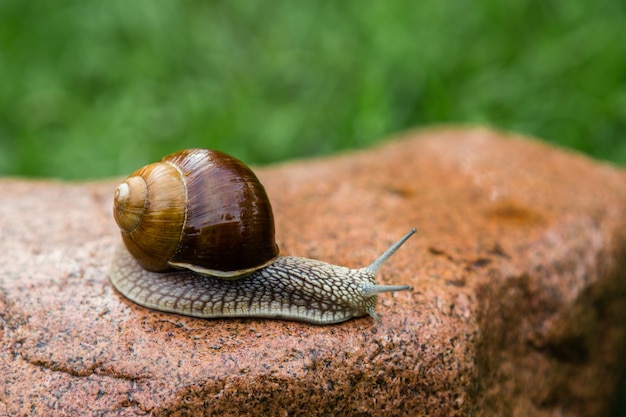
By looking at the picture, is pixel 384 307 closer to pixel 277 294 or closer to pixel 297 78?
pixel 277 294

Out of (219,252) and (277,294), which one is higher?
(219,252)

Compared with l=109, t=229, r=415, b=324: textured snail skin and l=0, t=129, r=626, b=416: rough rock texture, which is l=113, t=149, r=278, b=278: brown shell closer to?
l=109, t=229, r=415, b=324: textured snail skin

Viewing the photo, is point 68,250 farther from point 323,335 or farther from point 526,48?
point 526,48

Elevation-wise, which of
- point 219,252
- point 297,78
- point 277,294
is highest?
point 297,78

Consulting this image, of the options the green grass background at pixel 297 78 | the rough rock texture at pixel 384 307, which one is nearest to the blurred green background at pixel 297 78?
the green grass background at pixel 297 78

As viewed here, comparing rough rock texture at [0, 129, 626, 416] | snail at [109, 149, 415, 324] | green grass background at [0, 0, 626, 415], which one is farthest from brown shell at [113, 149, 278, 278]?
green grass background at [0, 0, 626, 415]

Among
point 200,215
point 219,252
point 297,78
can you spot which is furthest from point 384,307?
point 297,78

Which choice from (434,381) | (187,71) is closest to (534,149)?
(434,381)
